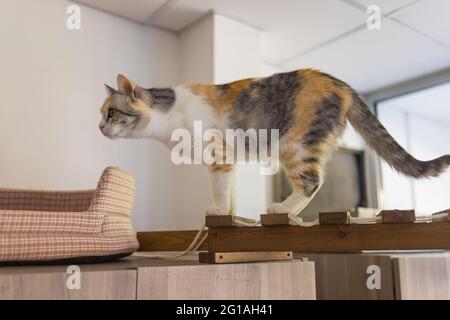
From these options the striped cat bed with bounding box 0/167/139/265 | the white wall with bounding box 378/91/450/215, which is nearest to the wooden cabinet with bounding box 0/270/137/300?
the striped cat bed with bounding box 0/167/139/265

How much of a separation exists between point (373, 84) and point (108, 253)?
2.19 m

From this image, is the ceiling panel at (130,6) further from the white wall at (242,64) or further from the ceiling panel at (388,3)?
the ceiling panel at (388,3)

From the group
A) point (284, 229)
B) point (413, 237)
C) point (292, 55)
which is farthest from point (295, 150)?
point (292, 55)

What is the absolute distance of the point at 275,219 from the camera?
2.66 feet

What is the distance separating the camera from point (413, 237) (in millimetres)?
726

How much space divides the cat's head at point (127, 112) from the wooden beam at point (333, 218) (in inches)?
16.1

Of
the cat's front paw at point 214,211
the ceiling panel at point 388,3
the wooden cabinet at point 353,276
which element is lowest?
the wooden cabinet at point 353,276

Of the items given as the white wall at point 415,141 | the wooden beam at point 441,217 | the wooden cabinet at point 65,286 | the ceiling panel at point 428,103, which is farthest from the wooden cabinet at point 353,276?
the ceiling panel at point 428,103

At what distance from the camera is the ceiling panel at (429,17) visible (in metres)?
1.84

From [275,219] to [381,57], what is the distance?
1.81 meters

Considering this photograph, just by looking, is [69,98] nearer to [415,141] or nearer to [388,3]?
[388,3]

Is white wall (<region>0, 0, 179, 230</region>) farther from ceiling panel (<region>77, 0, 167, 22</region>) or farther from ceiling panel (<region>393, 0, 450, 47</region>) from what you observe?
ceiling panel (<region>393, 0, 450, 47</region>)

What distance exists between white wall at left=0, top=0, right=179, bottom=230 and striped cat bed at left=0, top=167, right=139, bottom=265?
73 centimetres

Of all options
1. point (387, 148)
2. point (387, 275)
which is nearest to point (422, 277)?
point (387, 275)
